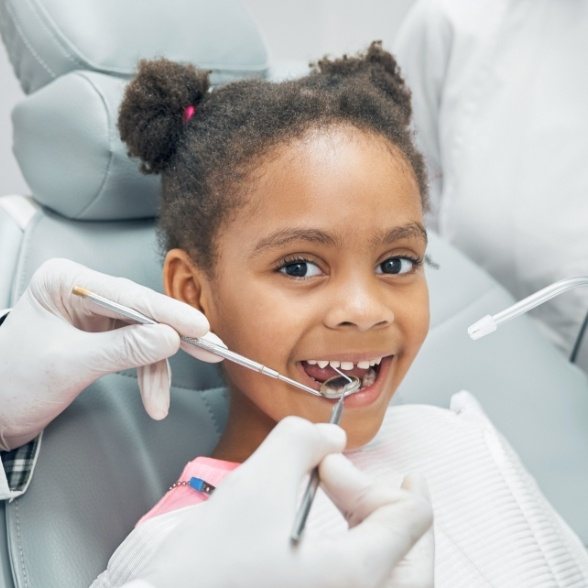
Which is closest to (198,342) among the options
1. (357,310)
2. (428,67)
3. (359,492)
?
(357,310)

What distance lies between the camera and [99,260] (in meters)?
1.29

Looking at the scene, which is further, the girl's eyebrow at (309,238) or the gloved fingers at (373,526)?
the girl's eyebrow at (309,238)

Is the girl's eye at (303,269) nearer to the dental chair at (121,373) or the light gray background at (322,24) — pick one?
the dental chair at (121,373)

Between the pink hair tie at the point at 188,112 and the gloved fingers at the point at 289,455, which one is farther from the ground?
the pink hair tie at the point at 188,112

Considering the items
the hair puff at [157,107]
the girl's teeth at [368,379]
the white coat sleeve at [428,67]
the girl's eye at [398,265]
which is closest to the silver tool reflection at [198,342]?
the girl's teeth at [368,379]

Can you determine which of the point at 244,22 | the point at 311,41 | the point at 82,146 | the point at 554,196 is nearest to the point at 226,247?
the point at 82,146

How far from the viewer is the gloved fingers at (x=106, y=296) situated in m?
0.96

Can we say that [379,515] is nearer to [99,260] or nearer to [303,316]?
[303,316]

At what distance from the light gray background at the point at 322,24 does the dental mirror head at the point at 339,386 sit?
1488mm

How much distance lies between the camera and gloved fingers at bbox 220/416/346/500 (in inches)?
29.3

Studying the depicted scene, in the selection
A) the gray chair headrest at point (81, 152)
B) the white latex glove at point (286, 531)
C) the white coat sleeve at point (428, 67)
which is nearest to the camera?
the white latex glove at point (286, 531)

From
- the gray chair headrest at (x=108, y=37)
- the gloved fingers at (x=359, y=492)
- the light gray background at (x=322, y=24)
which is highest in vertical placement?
the gray chair headrest at (x=108, y=37)

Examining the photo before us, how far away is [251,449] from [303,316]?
0.84ft

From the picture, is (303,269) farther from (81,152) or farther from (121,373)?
(81,152)
